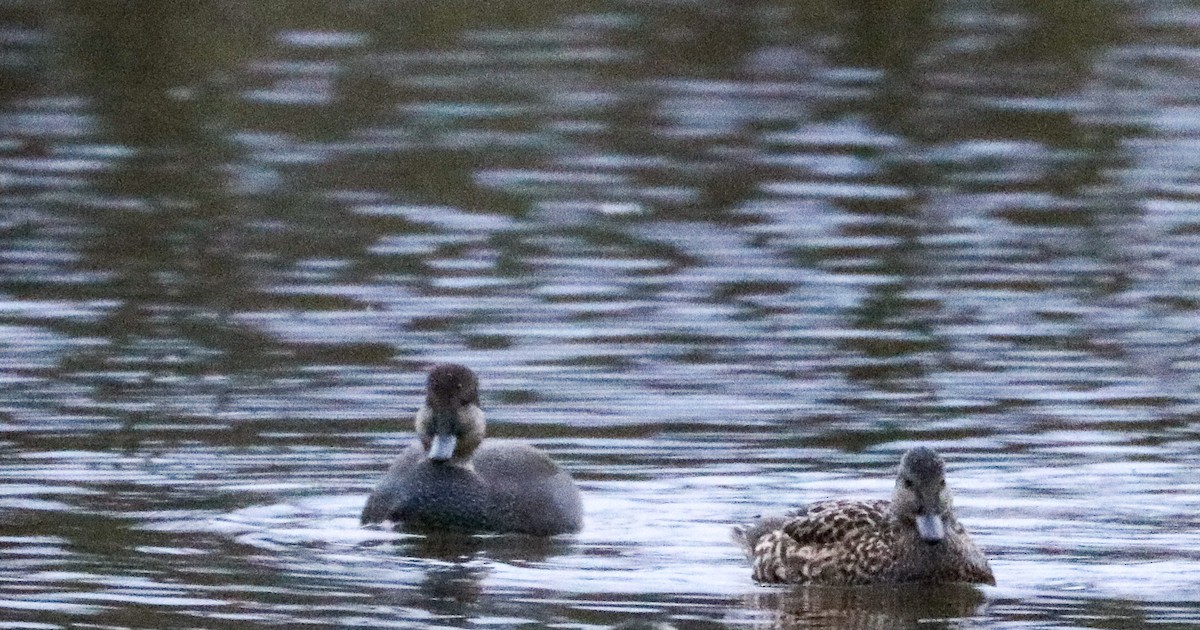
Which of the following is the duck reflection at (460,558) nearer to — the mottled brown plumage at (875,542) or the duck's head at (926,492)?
the mottled brown plumage at (875,542)

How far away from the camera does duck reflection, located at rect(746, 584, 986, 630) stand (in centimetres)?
1177

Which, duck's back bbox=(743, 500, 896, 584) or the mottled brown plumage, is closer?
the mottled brown plumage

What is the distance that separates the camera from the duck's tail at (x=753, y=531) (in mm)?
12648

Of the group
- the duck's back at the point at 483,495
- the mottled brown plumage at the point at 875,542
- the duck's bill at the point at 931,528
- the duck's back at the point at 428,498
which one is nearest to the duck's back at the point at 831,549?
the mottled brown plumage at the point at 875,542

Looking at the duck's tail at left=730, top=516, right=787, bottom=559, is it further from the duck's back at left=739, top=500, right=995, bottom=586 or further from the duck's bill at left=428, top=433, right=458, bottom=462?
the duck's bill at left=428, top=433, right=458, bottom=462

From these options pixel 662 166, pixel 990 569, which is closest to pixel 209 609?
pixel 990 569

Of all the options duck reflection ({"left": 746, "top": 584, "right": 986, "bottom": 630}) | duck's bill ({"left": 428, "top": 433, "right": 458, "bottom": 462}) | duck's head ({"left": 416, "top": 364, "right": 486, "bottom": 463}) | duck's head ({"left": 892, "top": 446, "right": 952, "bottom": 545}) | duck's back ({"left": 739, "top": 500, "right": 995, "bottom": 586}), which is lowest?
duck reflection ({"left": 746, "top": 584, "right": 986, "bottom": 630})

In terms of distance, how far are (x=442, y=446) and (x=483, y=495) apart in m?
0.27

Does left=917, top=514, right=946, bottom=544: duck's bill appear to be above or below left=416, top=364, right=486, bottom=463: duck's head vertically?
below

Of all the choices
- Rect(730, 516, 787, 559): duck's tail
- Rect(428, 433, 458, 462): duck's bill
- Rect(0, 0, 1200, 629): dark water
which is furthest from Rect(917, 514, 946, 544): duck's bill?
Rect(428, 433, 458, 462): duck's bill

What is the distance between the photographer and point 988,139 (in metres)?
22.4

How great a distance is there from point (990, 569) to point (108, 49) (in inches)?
582

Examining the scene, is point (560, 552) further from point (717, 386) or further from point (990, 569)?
point (717, 386)

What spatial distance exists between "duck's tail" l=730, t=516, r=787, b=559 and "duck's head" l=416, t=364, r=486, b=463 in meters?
1.51
